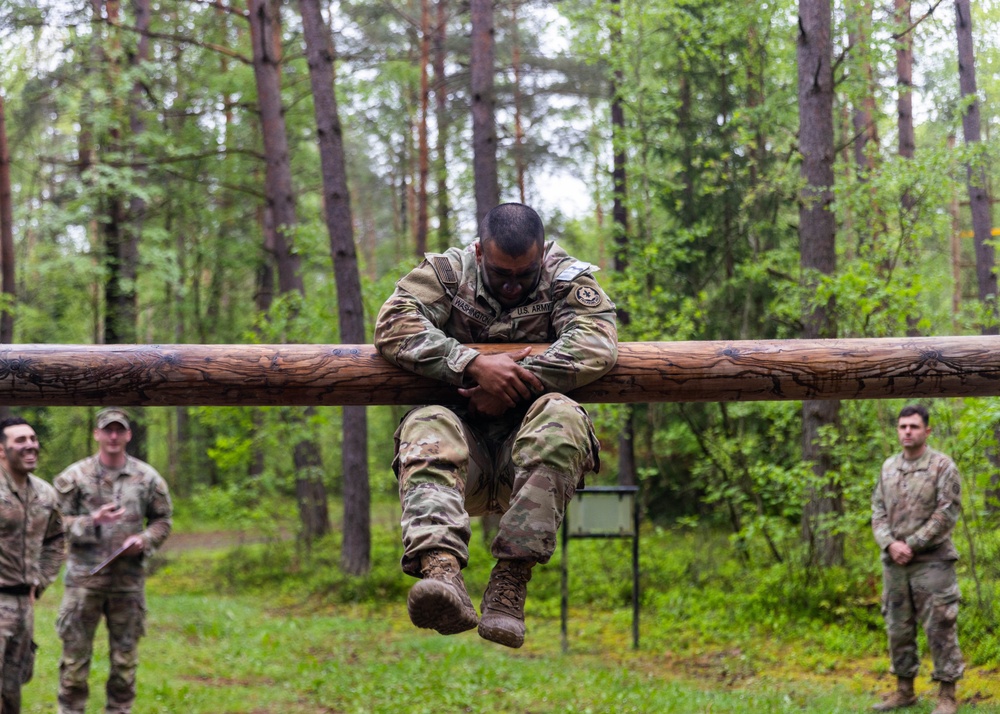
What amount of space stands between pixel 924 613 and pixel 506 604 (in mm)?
5842

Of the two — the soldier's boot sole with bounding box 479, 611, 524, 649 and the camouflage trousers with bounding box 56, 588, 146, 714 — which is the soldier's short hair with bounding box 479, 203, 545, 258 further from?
the camouflage trousers with bounding box 56, 588, 146, 714

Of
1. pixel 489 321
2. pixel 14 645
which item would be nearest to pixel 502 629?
pixel 489 321

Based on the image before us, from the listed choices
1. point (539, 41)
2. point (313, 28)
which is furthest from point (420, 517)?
point (539, 41)

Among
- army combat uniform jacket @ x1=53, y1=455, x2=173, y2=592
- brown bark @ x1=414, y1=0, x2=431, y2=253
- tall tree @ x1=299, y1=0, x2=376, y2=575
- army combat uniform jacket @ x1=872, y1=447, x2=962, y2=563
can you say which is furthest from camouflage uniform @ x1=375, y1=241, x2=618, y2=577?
brown bark @ x1=414, y1=0, x2=431, y2=253

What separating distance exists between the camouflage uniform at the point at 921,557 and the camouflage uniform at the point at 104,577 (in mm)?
6076

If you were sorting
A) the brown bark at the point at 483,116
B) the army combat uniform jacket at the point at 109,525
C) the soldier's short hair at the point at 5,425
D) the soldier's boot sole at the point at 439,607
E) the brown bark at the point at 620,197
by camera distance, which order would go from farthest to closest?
1. the brown bark at the point at 620,197
2. the brown bark at the point at 483,116
3. the army combat uniform jacket at the point at 109,525
4. the soldier's short hair at the point at 5,425
5. the soldier's boot sole at the point at 439,607

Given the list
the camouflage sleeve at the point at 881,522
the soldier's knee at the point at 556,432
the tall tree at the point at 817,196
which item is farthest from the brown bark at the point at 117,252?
the soldier's knee at the point at 556,432

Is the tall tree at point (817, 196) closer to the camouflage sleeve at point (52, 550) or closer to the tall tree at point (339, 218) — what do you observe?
the tall tree at point (339, 218)

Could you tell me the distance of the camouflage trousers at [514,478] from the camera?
354cm

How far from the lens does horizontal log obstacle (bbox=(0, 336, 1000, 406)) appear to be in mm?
4176

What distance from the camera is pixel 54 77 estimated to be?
17.2m

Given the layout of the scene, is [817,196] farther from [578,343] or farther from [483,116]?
[578,343]

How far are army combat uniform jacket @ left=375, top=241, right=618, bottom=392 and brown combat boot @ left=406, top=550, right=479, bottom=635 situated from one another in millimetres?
769

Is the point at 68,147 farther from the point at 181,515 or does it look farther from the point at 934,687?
the point at 934,687
